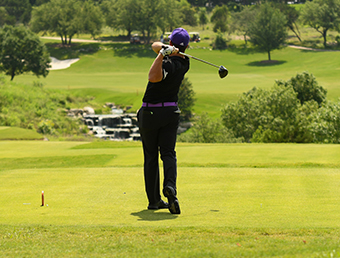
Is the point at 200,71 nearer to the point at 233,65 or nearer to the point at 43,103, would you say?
the point at 233,65

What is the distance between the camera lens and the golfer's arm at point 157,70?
216 inches

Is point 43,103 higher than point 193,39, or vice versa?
point 193,39

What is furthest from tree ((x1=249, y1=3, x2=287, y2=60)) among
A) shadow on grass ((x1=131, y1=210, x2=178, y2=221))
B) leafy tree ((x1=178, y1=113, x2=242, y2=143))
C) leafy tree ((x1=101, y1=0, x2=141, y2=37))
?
shadow on grass ((x1=131, y1=210, x2=178, y2=221))

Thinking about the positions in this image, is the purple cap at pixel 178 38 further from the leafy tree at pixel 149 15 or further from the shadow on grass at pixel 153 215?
the leafy tree at pixel 149 15

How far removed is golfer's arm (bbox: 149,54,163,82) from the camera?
5.49 m

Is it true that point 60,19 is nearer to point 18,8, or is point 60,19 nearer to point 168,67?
point 18,8

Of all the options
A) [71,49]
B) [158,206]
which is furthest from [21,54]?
[158,206]

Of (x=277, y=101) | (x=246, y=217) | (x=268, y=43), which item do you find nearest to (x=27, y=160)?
(x=246, y=217)

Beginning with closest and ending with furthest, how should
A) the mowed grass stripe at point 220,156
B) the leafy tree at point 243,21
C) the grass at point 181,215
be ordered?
the grass at point 181,215, the mowed grass stripe at point 220,156, the leafy tree at point 243,21

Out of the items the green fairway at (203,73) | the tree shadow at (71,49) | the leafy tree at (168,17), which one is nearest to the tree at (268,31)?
the green fairway at (203,73)

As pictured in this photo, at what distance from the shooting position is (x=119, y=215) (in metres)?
5.40

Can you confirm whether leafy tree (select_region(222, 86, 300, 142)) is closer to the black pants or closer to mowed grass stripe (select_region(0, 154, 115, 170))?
mowed grass stripe (select_region(0, 154, 115, 170))

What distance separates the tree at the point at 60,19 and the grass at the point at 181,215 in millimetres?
99880

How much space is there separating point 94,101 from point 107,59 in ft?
141
